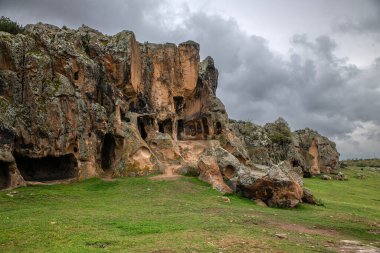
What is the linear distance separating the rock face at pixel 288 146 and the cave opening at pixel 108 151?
107 feet

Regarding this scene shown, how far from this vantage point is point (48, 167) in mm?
47031

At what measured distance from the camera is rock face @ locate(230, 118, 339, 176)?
273 feet

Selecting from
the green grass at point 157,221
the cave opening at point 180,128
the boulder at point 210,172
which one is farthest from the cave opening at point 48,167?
the cave opening at point 180,128

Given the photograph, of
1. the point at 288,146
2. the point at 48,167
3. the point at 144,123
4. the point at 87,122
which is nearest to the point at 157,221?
the point at 87,122

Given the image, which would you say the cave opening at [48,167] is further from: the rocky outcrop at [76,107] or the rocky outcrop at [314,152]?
the rocky outcrop at [314,152]

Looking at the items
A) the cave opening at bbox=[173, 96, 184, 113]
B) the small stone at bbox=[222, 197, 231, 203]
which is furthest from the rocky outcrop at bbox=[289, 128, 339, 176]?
the small stone at bbox=[222, 197, 231, 203]

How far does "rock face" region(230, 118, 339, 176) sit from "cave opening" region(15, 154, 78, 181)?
3971 cm

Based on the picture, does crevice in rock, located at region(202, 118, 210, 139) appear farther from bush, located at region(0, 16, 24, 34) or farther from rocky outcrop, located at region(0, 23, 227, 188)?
bush, located at region(0, 16, 24, 34)

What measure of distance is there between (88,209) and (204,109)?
49.5 metres

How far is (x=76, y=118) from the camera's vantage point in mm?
45281

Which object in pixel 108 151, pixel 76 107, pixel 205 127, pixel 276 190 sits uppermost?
pixel 205 127

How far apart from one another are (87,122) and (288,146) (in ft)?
181

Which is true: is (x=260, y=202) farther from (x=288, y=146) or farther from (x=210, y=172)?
(x=288, y=146)

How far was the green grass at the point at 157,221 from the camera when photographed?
19.5 meters
